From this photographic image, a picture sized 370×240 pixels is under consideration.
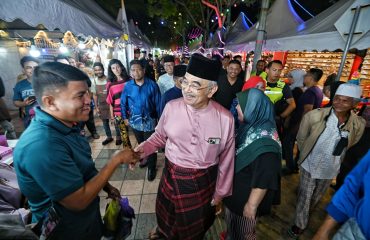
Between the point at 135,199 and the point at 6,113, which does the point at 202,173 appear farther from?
the point at 6,113

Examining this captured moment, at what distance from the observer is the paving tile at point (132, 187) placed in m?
3.70

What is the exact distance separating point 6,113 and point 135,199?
129 inches

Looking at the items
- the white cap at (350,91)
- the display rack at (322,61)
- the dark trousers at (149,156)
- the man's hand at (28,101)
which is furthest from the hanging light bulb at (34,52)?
the display rack at (322,61)

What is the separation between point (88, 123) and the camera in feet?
19.3

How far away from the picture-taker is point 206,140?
1.99 m

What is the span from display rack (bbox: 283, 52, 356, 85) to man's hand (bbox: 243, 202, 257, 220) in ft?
26.7

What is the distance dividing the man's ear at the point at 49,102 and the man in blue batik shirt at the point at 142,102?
2.67m

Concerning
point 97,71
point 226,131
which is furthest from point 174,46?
point 226,131

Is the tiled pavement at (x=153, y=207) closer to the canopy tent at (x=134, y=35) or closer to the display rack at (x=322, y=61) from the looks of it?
the display rack at (x=322, y=61)

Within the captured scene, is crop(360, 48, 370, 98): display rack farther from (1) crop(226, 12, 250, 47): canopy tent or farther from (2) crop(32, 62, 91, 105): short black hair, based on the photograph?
(2) crop(32, 62, 91, 105): short black hair

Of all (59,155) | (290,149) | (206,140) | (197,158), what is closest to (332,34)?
(290,149)

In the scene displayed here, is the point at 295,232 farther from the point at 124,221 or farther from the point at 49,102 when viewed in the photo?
the point at 49,102

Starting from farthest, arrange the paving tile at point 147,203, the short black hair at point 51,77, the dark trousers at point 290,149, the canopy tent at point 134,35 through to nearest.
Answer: the canopy tent at point 134,35 → the dark trousers at point 290,149 → the paving tile at point 147,203 → the short black hair at point 51,77

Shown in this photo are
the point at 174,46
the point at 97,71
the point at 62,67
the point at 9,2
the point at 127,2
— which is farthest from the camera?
the point at 174,46
